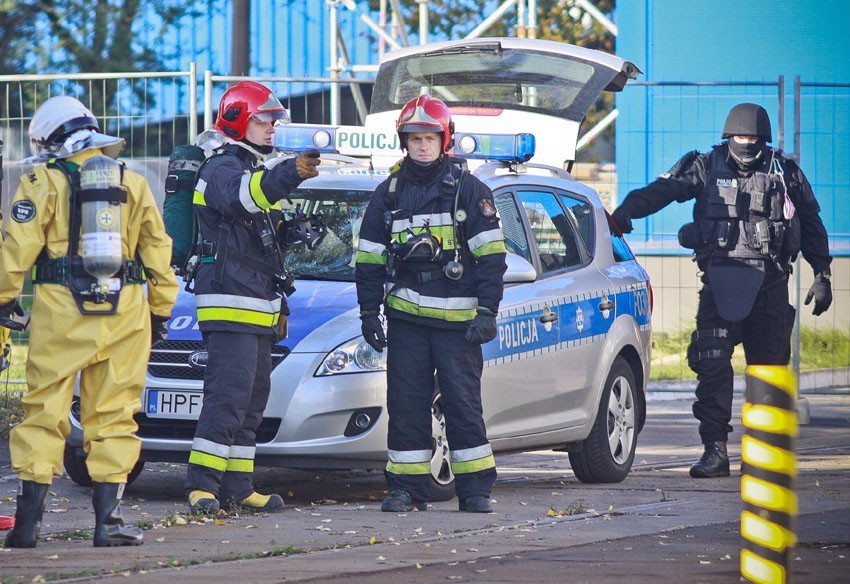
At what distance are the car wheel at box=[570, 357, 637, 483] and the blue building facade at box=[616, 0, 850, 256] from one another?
641 centimetres

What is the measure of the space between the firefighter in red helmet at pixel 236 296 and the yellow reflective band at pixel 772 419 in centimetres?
318

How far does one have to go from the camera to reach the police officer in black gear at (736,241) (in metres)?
9.31

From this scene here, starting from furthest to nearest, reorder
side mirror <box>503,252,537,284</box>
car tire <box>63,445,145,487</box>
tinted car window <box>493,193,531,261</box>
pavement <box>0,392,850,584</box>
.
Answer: tinted car window <box>493,193,531,261</box>
car tire <box>63,445,145,487</box>
side mirror <box>503,252,537,284</box>
pavement <box>0,392,850,584</box>

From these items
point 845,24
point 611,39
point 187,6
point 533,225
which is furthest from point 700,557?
point 611,39

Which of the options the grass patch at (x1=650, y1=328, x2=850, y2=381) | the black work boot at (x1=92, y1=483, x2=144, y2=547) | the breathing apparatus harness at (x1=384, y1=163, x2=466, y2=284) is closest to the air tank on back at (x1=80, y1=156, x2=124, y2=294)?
the black work boot at (x1=92, y1=483, x2=144, y2=547)

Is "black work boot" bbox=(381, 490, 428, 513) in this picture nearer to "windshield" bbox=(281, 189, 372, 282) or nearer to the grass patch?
"windshield" bbox=(281, 189, 372, 282)

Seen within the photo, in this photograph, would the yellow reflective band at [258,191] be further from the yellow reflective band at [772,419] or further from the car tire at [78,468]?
the yellow reflective band at [772,419]

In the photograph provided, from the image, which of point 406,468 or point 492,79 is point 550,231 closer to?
point 406,468

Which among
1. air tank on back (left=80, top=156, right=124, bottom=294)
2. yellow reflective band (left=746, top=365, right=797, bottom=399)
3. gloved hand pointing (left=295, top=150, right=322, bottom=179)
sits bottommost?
yellow reflective band (left=746, top=365, right=797, bottom=399)

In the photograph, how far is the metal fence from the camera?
12328 millimetres

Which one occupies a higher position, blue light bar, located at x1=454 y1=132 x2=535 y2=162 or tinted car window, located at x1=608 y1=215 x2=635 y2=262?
blue light bar, located at x1=454 y1=132 x2=535 y2=162

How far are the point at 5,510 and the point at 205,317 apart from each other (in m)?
1.25

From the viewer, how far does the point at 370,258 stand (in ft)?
24.9

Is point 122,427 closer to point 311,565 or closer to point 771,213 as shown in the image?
point 311,565
